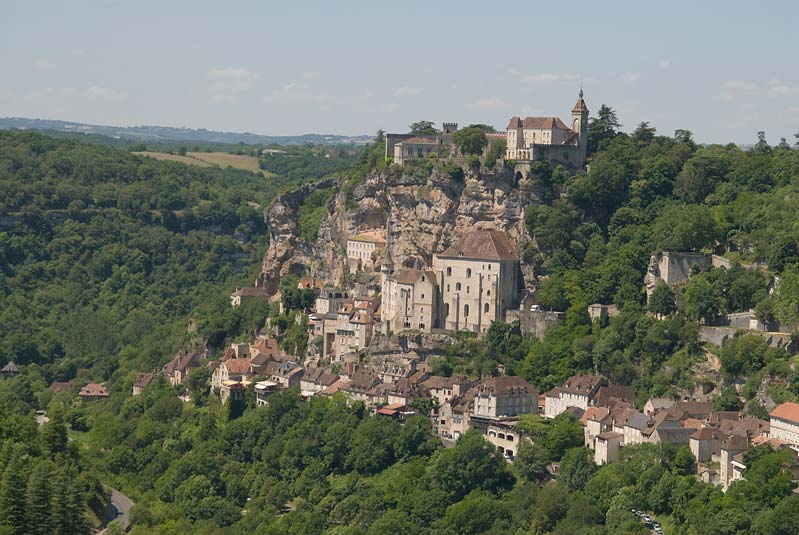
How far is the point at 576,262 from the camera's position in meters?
98.6

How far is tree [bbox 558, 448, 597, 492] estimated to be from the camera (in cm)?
7894

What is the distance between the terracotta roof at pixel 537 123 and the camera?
337ft

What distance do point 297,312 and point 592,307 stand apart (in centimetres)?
2151

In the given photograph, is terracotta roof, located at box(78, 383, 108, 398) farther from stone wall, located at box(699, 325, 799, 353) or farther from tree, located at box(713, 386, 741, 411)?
tree, located at box(713, 386, 741, 411)

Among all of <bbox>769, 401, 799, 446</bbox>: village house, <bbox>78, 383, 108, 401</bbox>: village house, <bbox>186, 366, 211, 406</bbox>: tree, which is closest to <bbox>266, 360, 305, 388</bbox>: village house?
<bbox>186, 366, 211, 406</bbox>: tree

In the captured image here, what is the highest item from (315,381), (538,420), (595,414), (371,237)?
(371,237)

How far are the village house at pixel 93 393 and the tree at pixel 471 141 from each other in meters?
31.6

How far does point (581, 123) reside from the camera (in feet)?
343

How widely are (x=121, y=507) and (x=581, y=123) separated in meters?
36.7

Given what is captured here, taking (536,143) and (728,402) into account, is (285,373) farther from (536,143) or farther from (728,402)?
(728,402)

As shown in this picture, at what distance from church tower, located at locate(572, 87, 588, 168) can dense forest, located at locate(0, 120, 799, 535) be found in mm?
1157

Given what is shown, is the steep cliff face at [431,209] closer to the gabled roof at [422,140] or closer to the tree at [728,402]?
the gabled roof at [422,140]

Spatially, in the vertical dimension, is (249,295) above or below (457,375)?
above

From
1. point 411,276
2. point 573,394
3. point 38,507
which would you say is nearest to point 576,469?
point 573,394
